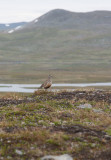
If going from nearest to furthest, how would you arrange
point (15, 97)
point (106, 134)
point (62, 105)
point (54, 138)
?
point (54, 138)
point (106, 134)
point (62, 105)
point (15, 97)

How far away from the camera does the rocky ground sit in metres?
9.17

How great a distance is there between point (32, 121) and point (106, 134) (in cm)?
294

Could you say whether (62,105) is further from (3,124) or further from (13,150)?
(13,150)

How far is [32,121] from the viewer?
12578mm

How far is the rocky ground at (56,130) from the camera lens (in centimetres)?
917

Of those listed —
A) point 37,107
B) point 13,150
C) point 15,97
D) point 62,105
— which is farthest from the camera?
point 15,97

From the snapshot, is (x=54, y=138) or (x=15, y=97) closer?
(x=54, y=138)

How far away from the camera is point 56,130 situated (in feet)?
36.5

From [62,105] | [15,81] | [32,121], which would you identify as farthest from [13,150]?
[15,81]

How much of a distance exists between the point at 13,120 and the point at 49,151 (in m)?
3.79

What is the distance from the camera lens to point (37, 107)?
15.6 m

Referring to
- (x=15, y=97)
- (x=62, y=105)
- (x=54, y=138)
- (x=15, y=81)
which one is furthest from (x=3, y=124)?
(x=15, y=81)

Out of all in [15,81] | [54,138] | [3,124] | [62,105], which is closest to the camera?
[54,138]

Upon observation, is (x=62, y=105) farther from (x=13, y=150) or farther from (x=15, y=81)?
(x=15, y=81)
